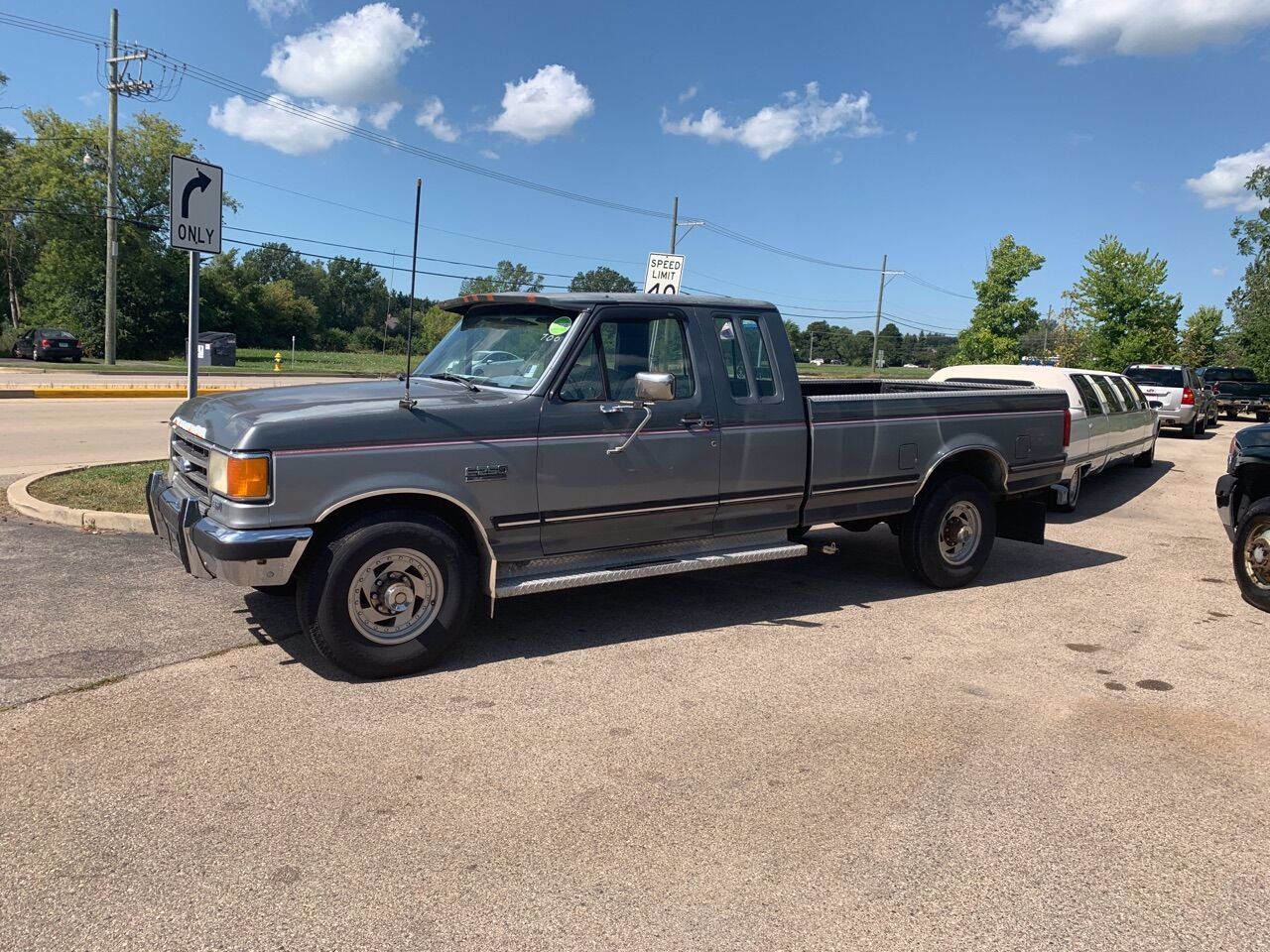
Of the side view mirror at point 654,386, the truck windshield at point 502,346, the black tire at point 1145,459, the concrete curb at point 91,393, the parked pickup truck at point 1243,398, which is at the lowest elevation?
the concrete curb at point 91,393

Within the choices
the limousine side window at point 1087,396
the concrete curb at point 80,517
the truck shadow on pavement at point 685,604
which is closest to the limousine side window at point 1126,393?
the limousine side window at point 1087,396

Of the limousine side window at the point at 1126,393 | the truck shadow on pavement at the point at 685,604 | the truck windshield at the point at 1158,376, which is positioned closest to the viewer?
the truck shadow on pavement at the point at 685,604

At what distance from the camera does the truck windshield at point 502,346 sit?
5.30m

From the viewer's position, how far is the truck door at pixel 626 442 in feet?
16.8

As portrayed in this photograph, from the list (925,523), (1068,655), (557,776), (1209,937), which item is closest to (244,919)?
(557,776)

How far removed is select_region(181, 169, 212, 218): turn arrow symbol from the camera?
816 centimetres

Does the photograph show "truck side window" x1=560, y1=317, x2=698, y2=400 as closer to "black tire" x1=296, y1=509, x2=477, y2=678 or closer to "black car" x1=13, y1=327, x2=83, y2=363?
"black tire" x1=296, y1=509, x2=477, y2=678

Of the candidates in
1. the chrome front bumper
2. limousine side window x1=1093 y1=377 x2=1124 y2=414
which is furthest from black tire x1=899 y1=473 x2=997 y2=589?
limousine side window x1=1093 y1=377 x2=1124 y2=414

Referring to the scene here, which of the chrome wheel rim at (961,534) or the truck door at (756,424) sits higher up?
the truck door at (756,424)

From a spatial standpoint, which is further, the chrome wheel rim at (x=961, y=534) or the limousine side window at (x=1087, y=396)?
the limousine side window at (x=1087, y=396)

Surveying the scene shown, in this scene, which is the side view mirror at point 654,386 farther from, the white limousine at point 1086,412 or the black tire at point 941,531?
the white limousine at point 1086,412

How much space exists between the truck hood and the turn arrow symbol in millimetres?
3624

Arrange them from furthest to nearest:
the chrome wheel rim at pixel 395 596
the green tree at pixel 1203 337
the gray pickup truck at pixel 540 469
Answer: the green tree at pixel 1203 337 < the chrome wheel rim at pixel 395 596 < the gray pickup truck at pixel 540 469

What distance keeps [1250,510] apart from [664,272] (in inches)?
351
